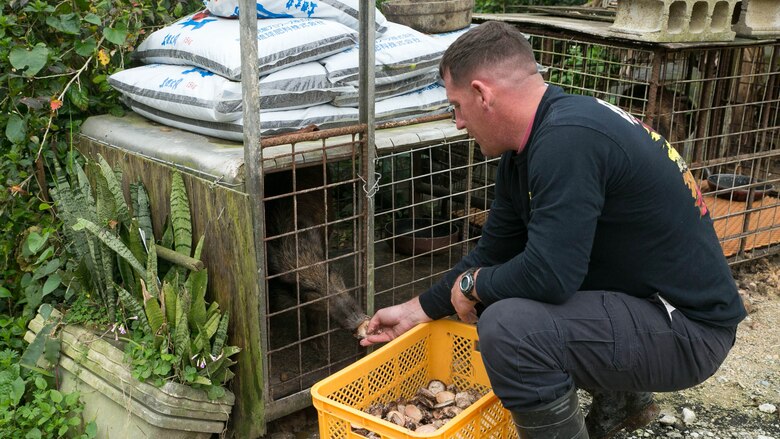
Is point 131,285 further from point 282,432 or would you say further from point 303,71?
point 303,71

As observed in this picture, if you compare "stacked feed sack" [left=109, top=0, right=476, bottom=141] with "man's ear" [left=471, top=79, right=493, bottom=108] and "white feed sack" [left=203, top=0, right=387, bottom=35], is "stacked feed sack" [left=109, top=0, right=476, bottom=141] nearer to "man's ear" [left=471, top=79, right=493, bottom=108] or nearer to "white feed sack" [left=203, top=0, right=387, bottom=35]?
"white feed sack" [left=203, top=0, right=387, bottom=35]

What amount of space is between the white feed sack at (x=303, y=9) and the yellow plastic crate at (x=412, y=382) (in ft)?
4.85

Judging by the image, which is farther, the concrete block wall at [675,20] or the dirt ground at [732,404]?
the concrete block wall at [675,20]

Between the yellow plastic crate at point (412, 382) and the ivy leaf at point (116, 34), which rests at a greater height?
the ivy leaf at point (116, 34)

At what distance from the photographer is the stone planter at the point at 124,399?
9.68 feet

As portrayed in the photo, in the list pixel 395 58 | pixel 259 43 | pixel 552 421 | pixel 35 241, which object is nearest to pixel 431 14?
pixel 395 58

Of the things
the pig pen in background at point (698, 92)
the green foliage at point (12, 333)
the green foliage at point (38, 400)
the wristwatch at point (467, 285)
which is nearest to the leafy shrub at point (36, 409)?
the green foliage at point (38, 400)

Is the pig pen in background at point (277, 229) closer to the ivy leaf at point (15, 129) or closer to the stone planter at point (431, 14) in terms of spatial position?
the ivy leaf at point (15, 129)

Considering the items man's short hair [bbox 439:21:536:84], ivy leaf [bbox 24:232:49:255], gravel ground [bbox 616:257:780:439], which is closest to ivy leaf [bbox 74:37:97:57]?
ivy leaf [bbox 24:232:49:255]

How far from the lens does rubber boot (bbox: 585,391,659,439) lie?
10.4 feet

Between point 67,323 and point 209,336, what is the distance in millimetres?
740

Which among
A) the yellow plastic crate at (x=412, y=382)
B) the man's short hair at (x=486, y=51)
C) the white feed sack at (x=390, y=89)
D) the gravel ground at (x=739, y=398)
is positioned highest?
the man's short hair at (x=486, y=51)

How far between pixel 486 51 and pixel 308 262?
142 cm

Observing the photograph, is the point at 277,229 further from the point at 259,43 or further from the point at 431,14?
the point at 431,14
